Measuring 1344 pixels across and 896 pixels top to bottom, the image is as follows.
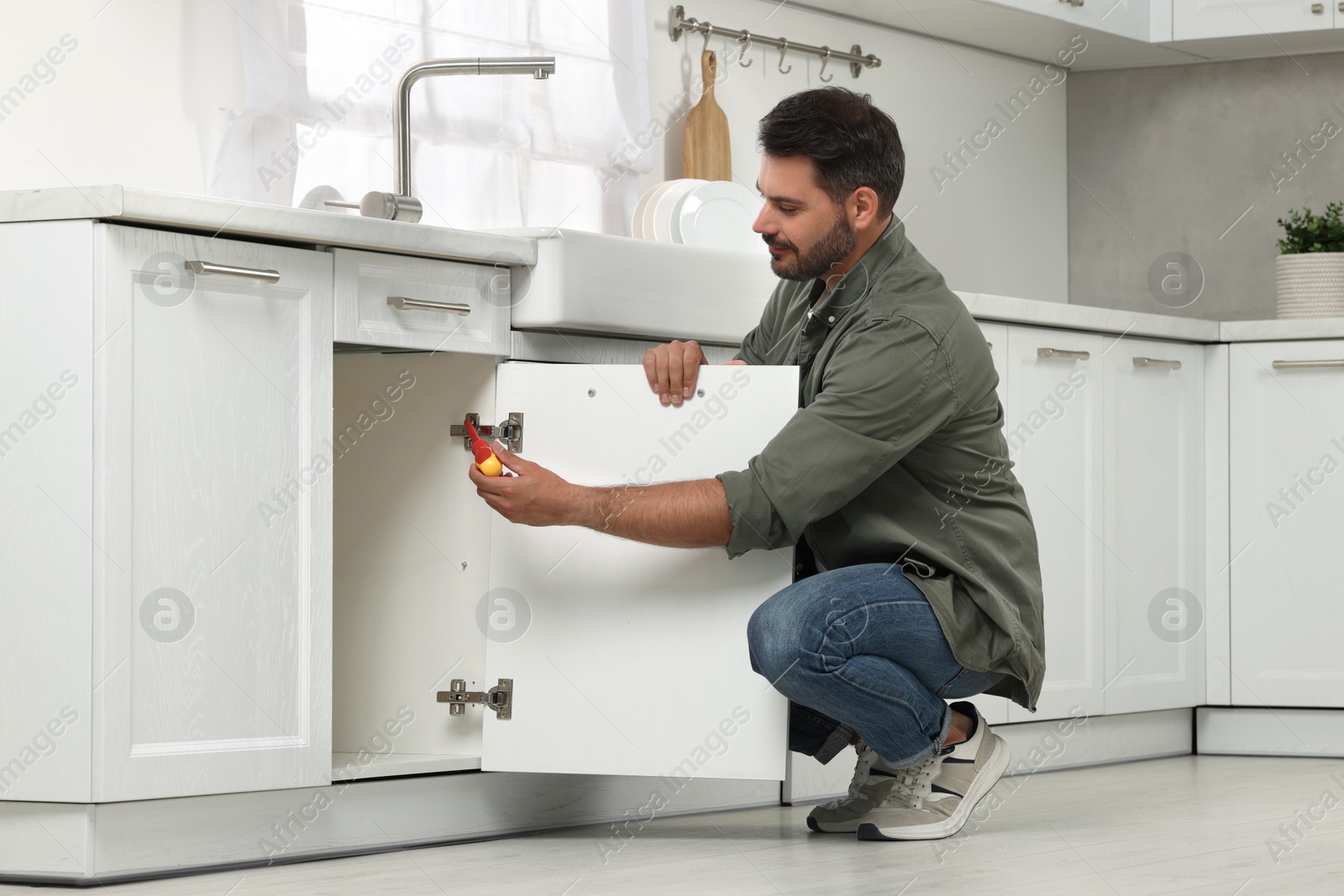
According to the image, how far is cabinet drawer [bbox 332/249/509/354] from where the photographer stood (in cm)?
191

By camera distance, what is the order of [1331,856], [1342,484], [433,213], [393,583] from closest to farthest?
[1331,856]
[393,583]
[433,213]
[1342,484]

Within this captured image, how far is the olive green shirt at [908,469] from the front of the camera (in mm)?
1849

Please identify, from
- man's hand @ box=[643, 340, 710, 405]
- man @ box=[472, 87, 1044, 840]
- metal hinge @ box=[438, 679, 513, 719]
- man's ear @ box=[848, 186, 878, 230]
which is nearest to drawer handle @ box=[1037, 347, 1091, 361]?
man @ box=[472, 87, 1044, 840]

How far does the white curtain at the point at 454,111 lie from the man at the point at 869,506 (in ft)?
2.57

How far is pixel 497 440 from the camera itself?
2027mm

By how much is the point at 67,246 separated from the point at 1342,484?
2353 millimetres

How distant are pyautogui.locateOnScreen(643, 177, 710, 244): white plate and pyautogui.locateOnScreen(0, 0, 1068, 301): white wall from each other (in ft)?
0.86

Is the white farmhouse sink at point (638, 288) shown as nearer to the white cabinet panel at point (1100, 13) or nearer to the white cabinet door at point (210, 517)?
the white cabinet door at point (210, 517)

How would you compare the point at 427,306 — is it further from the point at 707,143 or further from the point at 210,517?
the point at 707,143

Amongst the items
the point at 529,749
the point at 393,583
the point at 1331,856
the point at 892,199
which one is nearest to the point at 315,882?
the point at 529,749

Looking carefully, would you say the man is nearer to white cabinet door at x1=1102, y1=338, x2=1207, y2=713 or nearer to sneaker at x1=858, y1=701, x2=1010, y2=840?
sneaker at x1=858, y1=701, x2=1010, y2=840

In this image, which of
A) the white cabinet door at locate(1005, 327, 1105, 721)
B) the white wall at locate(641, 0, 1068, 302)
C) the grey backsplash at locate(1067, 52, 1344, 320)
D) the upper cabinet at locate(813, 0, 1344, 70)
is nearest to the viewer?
the white cabinet door at locate(1005, 327, 1105, 721)

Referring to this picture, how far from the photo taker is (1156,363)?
2.99 m

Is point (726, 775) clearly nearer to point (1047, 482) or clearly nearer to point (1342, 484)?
point (1047, 482)
